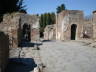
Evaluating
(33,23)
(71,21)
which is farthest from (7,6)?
(71,21)

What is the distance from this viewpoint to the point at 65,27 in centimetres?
3462

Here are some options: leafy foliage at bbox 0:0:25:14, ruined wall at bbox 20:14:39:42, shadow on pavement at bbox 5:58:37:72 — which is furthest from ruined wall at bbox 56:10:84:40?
shadow on pavement at bbox 5:58:37:72

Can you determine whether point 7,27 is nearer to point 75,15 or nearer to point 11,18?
point 11,18

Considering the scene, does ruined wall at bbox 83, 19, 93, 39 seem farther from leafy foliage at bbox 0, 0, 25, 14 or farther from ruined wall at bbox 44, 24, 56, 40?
leafy foliage at bbox 0, 0, 25, 14

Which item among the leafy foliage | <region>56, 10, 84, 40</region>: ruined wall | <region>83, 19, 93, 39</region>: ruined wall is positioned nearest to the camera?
the leafy foliage

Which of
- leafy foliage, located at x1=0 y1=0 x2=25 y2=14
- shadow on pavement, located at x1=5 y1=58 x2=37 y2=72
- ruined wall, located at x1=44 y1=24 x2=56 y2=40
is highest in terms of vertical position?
leafy foliage, located at x1=0 y1=0 x2=25 y2=14

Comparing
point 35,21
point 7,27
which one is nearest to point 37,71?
point 7,27

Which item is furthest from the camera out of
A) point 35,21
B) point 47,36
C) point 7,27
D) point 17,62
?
point 47,36

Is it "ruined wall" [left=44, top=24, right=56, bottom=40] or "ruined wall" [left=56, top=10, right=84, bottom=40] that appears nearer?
"ruined wall" [left=56, top=10, right=84, bottom=40]

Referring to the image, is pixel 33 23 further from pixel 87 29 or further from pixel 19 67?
pixel 19 67

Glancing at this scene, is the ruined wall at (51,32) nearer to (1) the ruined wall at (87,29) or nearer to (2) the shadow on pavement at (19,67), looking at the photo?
(1) the ruined wall at (87,29)

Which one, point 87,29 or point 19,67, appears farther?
point 87,29

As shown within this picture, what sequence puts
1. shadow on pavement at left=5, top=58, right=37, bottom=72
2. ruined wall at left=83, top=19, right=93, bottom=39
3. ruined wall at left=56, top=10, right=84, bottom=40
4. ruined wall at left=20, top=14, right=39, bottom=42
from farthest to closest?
ruined wall at left=83, top=19, right=93, bottom=39
ruined wall at left=56, top=10, right=84, bottom=40
ruined wall at left=20, top=14, right=39, bottom=42
shadow on pavement at left=5, top=58, right=37, bottom=72

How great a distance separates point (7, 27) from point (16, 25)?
2.45 ft
